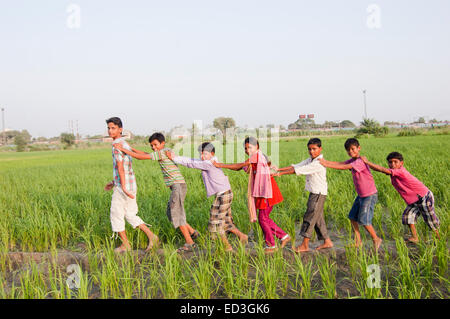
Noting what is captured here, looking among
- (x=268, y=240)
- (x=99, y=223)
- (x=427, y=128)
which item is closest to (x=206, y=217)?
(x=268, y=240)

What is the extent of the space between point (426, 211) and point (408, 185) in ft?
1.04

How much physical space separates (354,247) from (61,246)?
3.31 metres

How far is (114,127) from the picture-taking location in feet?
11.4

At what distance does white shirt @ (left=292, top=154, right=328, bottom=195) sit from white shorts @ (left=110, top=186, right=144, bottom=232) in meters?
1.82

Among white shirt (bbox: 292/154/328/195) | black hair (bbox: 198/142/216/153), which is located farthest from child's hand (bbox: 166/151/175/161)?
white shirt (bbox: 292/154/328/195)

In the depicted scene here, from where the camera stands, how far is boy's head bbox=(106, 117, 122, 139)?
136 inches

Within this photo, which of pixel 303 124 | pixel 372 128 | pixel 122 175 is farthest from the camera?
pixel 303 124

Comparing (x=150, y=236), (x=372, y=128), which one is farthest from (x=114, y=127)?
(x=372, y=128)

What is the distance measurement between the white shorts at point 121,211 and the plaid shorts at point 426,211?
2869 mm

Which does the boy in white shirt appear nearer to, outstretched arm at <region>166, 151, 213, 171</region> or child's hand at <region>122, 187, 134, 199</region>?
outstretched arm at <region>166, 151, 213, 171</region>

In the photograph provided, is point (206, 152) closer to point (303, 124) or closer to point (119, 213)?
point (119, 213)

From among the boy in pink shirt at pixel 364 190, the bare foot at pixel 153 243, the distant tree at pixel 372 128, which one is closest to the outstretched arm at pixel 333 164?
the boy in pink shirt at pixel 364 190

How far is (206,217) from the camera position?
4340mm
